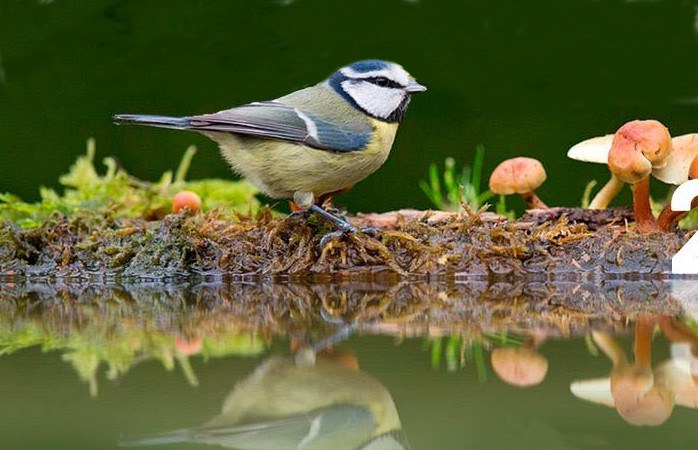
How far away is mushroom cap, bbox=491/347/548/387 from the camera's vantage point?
151 centimetres

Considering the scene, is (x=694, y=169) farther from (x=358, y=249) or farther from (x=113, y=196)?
(x=113, y=196)

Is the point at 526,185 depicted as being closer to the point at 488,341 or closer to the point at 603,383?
the point at 488,341

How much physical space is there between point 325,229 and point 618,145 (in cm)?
100

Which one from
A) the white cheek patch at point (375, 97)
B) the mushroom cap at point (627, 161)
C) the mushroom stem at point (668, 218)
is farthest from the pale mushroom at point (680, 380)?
the white cheek patch at point (375, 97)

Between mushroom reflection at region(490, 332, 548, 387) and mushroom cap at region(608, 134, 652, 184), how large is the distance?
4.26ft

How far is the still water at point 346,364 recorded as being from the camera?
122cm

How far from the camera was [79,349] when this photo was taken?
6.17ft

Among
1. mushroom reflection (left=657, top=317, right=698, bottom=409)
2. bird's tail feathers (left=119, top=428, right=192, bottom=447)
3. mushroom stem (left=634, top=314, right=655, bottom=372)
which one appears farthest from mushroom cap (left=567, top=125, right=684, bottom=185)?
bird's tail feathers (left=119, top=428, right=192, bottom=447)

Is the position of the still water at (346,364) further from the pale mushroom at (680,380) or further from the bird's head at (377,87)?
the bird's head at (377,87)

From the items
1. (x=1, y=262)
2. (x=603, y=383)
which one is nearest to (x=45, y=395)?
(x=603, y=383)

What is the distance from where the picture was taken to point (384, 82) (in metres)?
3.28

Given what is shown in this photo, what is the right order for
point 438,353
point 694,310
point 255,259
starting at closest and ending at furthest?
point 438,353, point 694,310, point 255,259

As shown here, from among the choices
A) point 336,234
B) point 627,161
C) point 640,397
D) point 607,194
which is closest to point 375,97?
point 336,234

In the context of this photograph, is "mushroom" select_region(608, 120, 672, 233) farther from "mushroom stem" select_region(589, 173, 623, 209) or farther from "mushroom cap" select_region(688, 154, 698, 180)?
"mushroom stem" select_region(589, 173, 623, 209)
